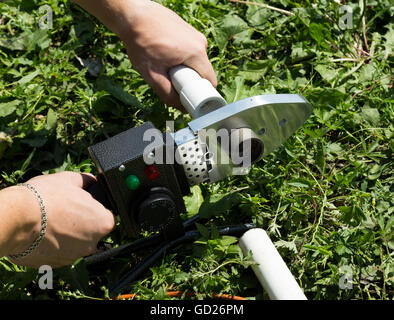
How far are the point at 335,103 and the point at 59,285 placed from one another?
56.2 inches

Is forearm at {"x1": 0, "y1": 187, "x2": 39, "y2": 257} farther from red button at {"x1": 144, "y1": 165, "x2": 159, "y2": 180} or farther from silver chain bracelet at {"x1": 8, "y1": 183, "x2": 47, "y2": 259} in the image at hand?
red button at {"x1": 144, "y1": 165, "x2": 159, "y2": 180}

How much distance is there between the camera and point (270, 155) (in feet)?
7.22

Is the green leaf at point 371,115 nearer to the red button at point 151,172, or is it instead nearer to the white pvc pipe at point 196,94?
the white pvc pipe at point 196,94

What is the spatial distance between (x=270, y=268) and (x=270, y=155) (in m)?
0.55

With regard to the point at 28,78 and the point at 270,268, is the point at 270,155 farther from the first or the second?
the point at 28,78

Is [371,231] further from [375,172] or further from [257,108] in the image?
[257,108]

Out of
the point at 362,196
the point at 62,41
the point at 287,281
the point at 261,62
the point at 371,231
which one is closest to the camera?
the point at 287,281

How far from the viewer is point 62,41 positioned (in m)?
2.91

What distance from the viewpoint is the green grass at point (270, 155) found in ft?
6.37

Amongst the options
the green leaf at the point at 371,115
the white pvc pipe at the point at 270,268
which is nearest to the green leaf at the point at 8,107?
the white pvc pipe at the point at 270,268

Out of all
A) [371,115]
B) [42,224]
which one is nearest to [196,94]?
[42,224]

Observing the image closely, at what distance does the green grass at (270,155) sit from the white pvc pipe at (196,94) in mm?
459

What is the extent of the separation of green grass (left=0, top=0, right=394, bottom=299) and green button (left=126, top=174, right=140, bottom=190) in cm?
41

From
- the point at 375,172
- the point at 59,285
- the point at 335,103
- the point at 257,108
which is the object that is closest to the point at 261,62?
the point at 335,103
